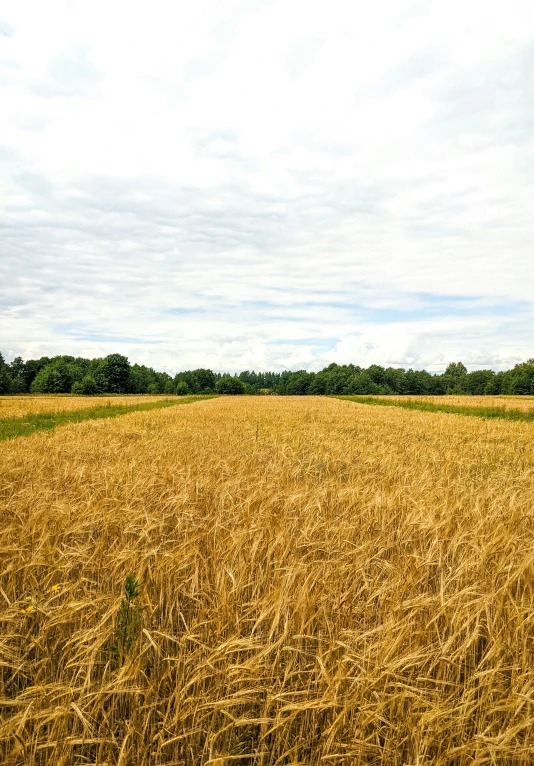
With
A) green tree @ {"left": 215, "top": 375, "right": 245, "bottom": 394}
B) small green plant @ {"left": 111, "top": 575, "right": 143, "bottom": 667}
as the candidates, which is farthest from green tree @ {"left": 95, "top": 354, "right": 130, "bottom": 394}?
small green plant @ {"left": 111, "top": 575, "right": 143, "bottom": 667}

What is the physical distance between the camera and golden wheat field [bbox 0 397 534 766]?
1540 millimetres

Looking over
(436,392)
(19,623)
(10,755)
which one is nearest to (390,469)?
(19,623)

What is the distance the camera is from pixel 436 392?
496ft

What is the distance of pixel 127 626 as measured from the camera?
6.43ft

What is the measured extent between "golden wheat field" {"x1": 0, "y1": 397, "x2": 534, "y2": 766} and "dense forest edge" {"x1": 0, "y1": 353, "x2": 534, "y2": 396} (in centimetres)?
9604

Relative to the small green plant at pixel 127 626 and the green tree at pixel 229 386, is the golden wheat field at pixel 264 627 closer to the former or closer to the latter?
the small green plant at pixel 127 626

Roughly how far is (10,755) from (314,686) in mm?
1127

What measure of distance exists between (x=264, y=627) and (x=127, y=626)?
671 millimetres

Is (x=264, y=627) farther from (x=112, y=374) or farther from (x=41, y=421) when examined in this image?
(x=112, y=374)

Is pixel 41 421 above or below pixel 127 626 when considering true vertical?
below

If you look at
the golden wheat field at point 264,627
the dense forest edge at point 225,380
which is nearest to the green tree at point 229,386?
the dense forest edge at point 225,380

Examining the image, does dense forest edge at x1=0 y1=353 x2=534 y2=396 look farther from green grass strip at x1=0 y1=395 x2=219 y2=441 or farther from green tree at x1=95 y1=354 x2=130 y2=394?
green grass strip at x1=0 y1=395 x2=219 y2=441

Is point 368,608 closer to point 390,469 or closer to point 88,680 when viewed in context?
point 88,680

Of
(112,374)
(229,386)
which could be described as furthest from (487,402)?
(229,386)
